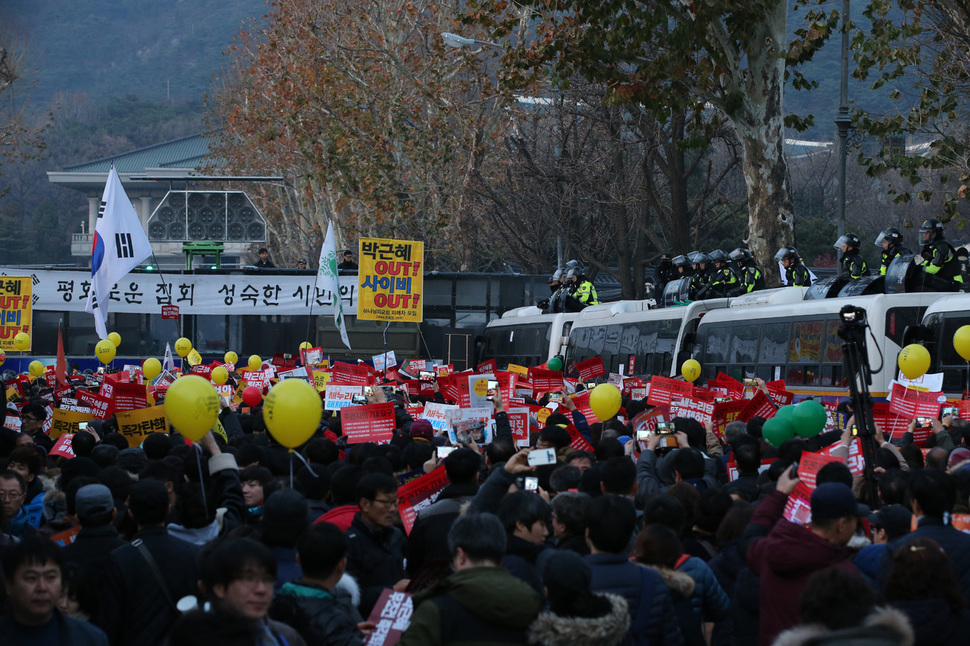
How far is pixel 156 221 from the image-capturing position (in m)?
30.1

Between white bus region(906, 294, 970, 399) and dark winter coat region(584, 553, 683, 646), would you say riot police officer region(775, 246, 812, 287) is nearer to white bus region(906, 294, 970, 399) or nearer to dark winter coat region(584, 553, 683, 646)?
white bus region(906, 294, 970, 399)

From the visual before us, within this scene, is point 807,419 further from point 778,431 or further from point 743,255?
point 743,255

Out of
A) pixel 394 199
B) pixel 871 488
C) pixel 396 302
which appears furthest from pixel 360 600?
pixel 394 199

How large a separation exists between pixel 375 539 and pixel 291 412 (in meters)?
0.79

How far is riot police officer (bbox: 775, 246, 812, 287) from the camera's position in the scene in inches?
738

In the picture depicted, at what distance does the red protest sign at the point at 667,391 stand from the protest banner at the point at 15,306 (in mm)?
14296

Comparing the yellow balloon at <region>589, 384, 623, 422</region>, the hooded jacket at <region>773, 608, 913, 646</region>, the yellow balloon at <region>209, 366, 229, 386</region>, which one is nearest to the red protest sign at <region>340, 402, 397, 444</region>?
the yellow balloon at <region>589, 384, 623, 422</region>

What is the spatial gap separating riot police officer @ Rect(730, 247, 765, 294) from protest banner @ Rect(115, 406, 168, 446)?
1191 cm

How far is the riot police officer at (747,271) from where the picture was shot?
64.7 ft

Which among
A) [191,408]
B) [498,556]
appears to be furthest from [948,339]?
[498,556]

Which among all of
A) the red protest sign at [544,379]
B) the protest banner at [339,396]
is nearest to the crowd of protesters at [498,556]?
the protest banner at [339,396]

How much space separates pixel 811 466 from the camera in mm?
5848

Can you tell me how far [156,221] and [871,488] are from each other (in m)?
25.5

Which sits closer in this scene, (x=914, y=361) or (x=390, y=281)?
(x=914, y=361)
